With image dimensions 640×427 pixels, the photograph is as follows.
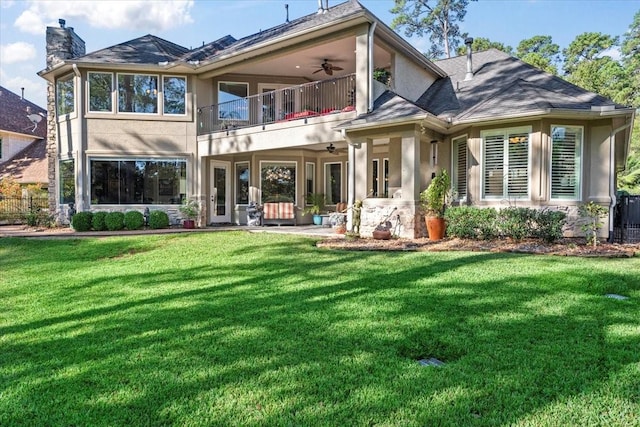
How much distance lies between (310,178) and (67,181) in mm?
8985

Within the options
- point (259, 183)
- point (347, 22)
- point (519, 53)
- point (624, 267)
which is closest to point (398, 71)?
point (347, 22)

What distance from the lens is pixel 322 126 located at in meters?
11.9

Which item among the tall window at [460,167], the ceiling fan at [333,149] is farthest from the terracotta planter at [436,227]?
the ceiling fan at [333,149]

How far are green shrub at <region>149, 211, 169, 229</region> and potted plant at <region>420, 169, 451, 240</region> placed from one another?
866cm

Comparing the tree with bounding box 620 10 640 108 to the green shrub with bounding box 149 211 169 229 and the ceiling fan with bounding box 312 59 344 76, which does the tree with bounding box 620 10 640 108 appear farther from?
the green shrub with bounding box 149 211 169 229

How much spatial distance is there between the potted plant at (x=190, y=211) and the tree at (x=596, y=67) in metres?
28.2

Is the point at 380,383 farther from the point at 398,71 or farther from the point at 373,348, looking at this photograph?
the point at 398,71

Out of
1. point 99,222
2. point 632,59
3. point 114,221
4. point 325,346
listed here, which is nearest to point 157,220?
point 114,221

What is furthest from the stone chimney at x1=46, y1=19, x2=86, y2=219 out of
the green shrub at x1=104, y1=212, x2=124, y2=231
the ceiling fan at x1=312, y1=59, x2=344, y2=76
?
the ceiling fan at x1=312, y1=59, x2=344, y2=76

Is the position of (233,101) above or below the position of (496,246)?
above

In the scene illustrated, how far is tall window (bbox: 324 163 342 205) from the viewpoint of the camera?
52.7ft

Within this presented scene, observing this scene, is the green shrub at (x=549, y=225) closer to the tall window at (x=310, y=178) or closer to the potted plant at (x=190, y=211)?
the tall window at (x=310, y=178)

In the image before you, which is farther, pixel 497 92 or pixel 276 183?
pixel 276 183

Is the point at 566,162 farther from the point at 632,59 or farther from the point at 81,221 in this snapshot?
the point at 632,59
